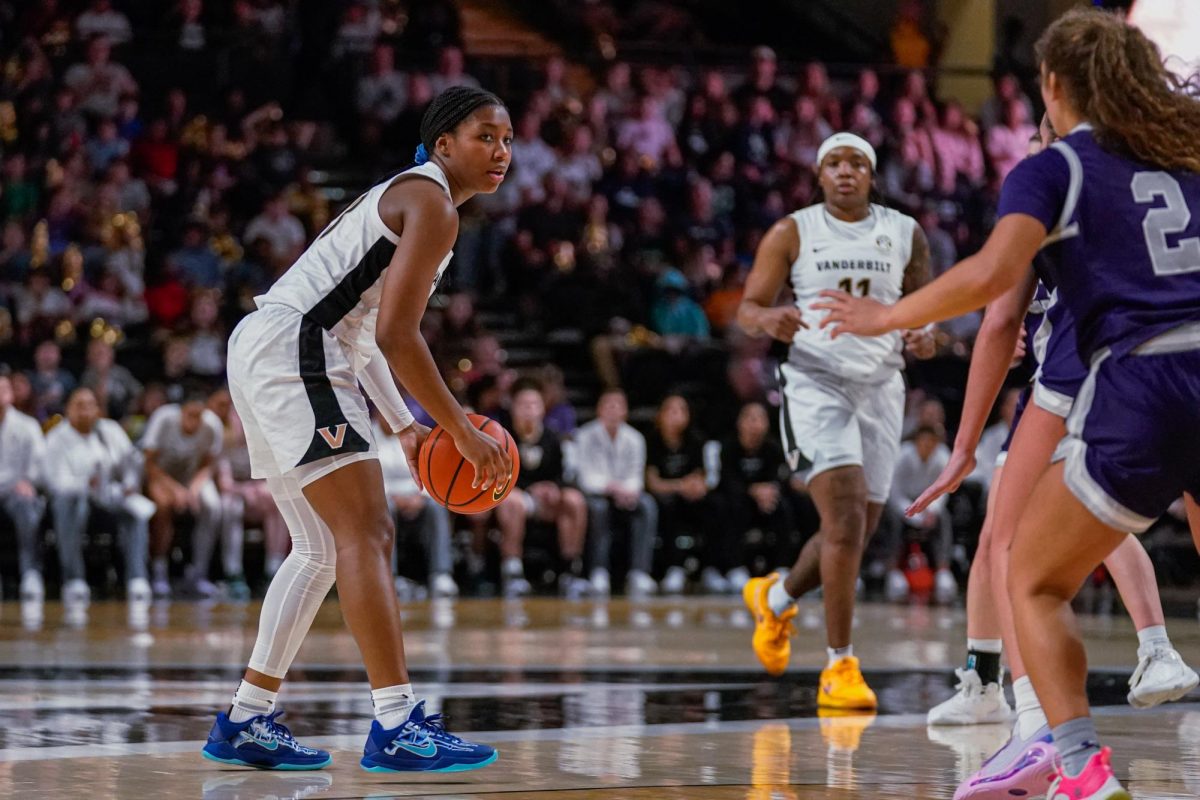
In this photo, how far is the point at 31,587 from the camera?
1197cm

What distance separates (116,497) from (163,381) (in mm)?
1207

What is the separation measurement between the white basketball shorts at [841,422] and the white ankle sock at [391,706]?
8.61 feet

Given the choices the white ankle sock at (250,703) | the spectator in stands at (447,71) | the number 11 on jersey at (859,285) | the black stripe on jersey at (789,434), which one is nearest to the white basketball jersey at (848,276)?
the number 11 on jersey at (859,285)

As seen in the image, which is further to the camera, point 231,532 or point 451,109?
point 231,532

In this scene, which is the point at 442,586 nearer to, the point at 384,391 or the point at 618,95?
the point at 618,95

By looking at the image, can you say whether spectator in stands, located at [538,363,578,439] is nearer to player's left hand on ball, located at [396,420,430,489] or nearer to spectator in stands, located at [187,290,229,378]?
spectator in stands, located at [187,290,229,378]

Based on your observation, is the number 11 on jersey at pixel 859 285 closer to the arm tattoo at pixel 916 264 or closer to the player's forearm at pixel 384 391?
the arm tattoo at pixel 916 264

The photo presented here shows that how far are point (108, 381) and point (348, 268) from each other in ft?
28.6

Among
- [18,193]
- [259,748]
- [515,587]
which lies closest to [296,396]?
[259,748]

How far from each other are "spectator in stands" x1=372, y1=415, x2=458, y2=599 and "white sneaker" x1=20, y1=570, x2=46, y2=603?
252 cm

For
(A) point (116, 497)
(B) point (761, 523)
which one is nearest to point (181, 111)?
(A) point (116, 497)

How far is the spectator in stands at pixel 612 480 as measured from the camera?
13500 mm

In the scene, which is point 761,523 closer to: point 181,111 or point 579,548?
point 579,548

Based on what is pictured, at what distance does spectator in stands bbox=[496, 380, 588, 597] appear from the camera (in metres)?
13.2
